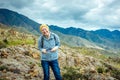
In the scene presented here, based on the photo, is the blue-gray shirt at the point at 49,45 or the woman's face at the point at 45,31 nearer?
the woman's face at the point at 45,31

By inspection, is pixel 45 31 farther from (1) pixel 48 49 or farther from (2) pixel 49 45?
(1) pixel 48 49

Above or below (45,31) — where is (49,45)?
below

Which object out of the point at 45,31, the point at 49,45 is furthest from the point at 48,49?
the point at 45,31

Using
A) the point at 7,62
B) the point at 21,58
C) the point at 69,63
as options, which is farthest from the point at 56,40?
the point at 69,63

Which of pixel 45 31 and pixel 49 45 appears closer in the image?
pixel 45 31

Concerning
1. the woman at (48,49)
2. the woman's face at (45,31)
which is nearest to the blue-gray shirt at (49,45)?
the woman at (48,49)

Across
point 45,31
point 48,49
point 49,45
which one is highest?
point 45,31

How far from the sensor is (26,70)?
78.7 ft

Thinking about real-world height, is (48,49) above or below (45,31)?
below

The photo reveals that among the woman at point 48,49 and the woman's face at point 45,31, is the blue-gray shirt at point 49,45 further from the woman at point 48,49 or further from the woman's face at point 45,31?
the woman's face at point 45,31

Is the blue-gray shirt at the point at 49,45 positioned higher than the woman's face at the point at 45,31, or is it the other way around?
the woman's face at the point at 45,31

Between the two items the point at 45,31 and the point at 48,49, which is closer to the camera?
the point at 45,31

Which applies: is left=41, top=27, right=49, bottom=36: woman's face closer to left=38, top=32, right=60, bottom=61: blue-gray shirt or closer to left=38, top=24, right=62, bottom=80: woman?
left=38, top=24, right=62, bottom=80: woman

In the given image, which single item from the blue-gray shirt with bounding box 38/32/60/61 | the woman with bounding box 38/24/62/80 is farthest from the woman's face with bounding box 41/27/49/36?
the blue-gray shirt with bounding box 38/32/60/61
